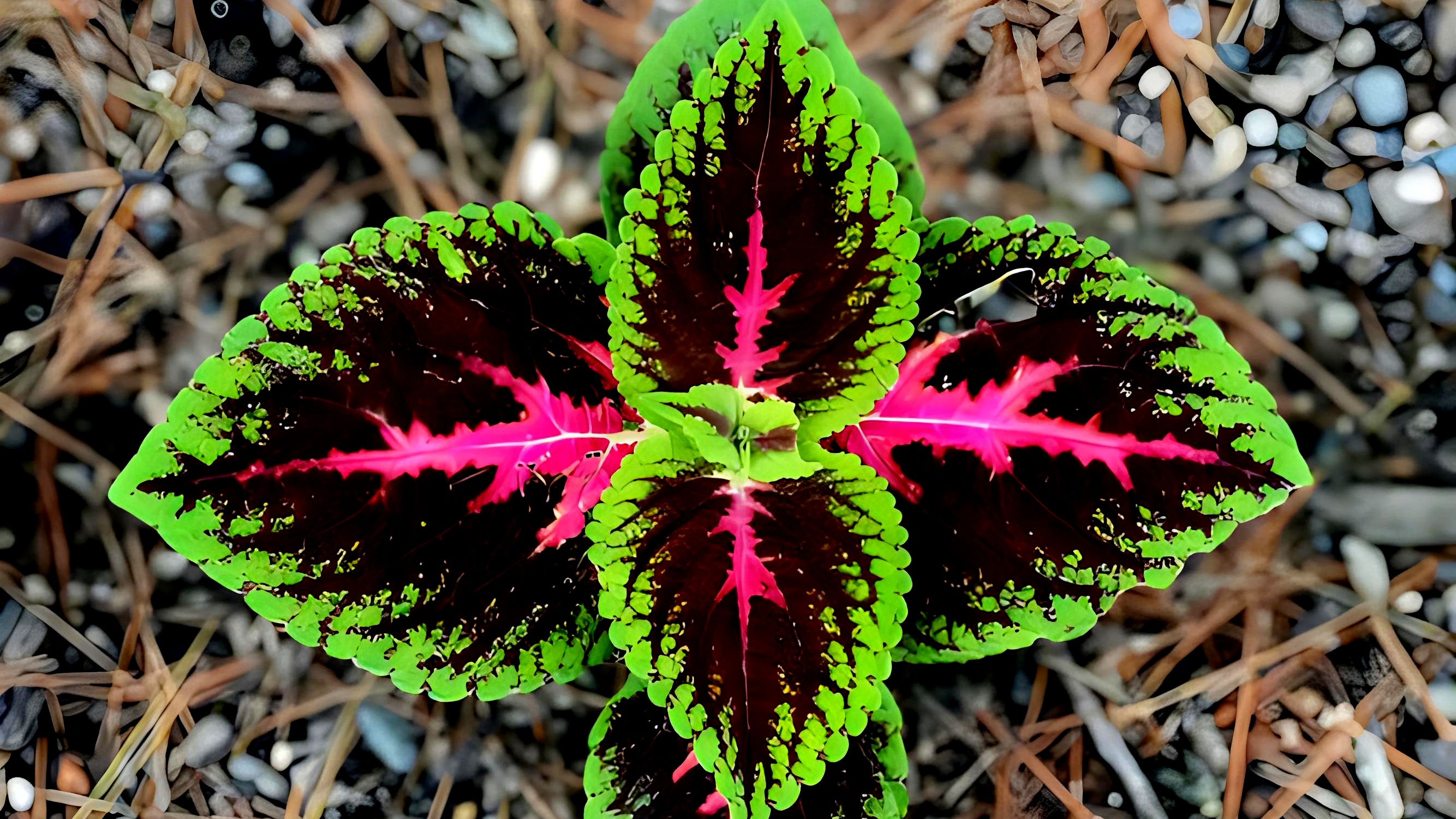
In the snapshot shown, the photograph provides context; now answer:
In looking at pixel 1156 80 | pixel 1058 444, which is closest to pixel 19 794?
pixel 1058 444

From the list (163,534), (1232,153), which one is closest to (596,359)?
(163,534)

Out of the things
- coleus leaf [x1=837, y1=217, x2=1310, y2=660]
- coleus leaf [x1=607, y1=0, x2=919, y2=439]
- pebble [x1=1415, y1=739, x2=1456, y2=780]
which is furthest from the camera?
pebble [x1=1415, y1=739, x2=1456, y2=780]

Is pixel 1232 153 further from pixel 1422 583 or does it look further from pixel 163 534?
pixel 163 534

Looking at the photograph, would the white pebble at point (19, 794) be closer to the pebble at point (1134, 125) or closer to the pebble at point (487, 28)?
the pebble at point (487, 28)

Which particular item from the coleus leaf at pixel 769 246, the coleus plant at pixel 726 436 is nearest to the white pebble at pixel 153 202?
the coleus plant at pixel 726 436

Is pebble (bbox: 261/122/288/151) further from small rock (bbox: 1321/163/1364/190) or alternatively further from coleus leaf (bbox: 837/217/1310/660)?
small rock (bbox: 1321/163/1364/190)

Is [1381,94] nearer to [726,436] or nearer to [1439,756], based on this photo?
[1439,756]

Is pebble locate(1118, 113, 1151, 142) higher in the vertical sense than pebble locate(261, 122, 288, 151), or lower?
lower

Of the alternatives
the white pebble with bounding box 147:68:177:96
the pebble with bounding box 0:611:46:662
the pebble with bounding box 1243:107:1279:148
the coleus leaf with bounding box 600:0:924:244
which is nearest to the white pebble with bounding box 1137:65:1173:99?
the pebble with bounding box 1243:107:1279:148
